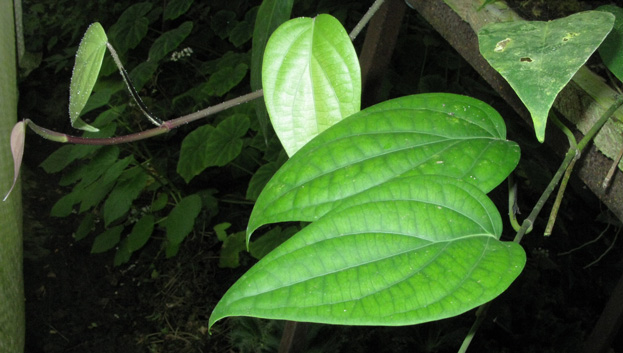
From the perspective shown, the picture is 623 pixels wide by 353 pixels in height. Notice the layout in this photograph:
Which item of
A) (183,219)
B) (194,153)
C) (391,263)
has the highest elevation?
(391,263)

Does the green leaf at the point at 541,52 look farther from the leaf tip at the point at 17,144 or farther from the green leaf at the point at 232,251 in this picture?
the green leaf at the point at 232,251

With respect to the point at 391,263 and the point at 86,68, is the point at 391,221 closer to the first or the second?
the point at 391,263

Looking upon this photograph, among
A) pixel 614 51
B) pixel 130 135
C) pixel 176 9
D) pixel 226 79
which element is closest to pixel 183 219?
pixel 226 79

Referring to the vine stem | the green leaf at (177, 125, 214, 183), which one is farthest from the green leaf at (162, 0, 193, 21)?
the vine stem

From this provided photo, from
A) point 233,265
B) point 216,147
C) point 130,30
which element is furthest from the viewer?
point 130,30

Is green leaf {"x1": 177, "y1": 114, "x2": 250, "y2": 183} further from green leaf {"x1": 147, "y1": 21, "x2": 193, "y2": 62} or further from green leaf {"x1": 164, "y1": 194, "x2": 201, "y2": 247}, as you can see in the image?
green leaf {"x1": 147, "y1": 21, "x2": 193, "y2": 62}

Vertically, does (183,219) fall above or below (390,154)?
below
